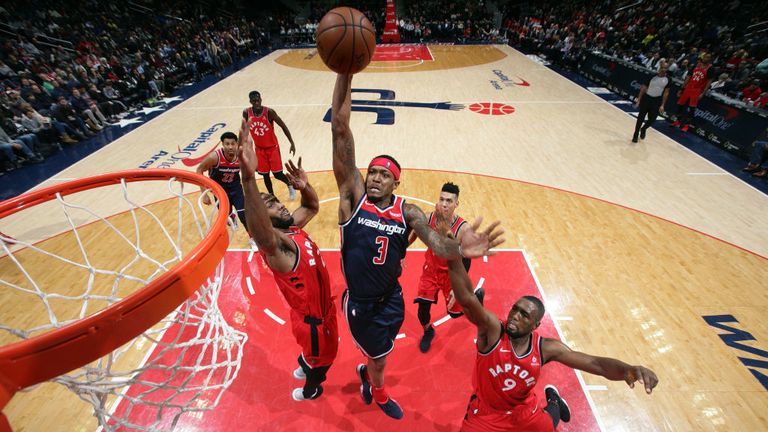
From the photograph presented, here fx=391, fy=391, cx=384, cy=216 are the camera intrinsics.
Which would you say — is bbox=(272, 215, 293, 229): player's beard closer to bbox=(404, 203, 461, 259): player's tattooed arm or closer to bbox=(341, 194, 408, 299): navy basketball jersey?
bbox=(341, 194, 408, 299): navy basketball jersey

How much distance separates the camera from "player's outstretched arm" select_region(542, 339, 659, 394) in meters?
2.45

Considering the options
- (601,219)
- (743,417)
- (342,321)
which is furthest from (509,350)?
(601,219)

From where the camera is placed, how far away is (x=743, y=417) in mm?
3510

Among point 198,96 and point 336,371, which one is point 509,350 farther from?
point 198,96

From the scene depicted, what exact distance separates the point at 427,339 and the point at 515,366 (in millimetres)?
1528

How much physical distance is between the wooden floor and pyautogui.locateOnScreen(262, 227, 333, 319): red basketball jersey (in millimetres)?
2406

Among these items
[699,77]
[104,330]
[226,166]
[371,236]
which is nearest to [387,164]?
[371,236]

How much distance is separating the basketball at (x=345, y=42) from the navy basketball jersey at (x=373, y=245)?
109cm

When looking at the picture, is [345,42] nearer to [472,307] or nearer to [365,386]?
[472,307]

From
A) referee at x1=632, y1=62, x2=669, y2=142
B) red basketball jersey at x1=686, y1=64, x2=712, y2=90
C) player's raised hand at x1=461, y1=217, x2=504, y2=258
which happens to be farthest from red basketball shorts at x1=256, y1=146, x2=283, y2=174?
red basketball jersey at x1=686, y1=64, x2=712, y2=90

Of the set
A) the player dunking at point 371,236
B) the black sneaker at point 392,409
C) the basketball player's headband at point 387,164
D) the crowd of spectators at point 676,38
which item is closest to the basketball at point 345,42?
the player dunking at point 371,236

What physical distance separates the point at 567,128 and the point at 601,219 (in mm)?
4703

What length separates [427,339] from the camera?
4.14 m

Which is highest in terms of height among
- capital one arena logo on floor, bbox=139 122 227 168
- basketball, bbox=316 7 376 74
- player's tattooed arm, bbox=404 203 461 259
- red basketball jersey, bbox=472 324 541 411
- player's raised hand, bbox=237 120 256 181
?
basketball, bbox=316 7 376 74
